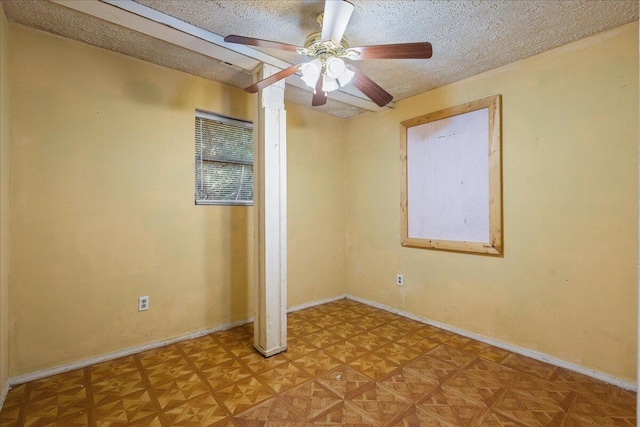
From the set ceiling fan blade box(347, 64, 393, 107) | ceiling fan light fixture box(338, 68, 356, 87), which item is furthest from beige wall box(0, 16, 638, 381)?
ceiling fan light fixture box(338, 68, 356, 87)

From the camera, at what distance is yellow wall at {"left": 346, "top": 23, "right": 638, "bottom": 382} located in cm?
209

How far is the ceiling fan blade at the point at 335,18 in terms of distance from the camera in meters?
1.48

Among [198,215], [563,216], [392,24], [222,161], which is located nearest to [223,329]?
[198,215]

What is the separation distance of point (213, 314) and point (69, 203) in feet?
4.99

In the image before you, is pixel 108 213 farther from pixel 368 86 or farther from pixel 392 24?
pixel 392 24

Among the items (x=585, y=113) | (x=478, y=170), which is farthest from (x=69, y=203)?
(x=585, y=113)

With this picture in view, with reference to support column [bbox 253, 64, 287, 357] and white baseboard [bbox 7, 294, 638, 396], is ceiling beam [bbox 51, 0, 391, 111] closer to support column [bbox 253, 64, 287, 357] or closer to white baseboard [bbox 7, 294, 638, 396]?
support column [bbox 253, 64, 287, 357]

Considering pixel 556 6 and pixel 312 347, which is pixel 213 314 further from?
pixel 556 6

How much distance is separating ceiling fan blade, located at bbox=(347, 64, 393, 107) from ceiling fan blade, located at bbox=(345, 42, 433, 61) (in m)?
0.15

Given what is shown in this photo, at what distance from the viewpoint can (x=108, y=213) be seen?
7.89 feet

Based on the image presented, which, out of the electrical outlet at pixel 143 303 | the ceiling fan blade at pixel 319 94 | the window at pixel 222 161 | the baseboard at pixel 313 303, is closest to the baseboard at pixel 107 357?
the electrical outlet at pixel 143 303

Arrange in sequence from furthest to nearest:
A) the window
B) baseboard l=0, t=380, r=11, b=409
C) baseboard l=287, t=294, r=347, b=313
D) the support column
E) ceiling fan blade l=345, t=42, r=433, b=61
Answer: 1. baseboard l=287, t=294, r=347, b=313
2. the window
3. the support column
4. baseboard l=0, t=380, r=11, b=409
5. ceiling fan blade l=345, t=42, r=433, b=61

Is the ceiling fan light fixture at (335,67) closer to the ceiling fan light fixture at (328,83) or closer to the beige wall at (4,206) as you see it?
the ceiling fan light fixture at (328,83)

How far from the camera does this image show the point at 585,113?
2242 millimetres
